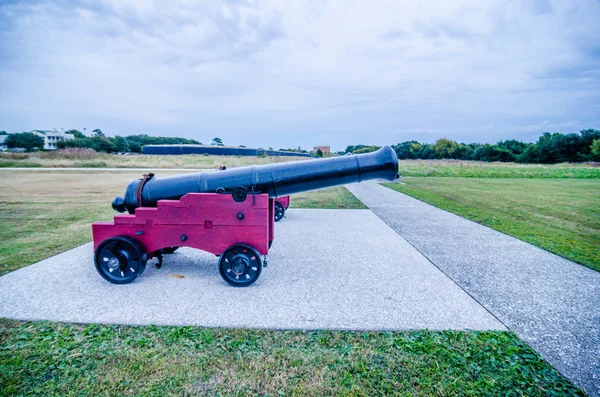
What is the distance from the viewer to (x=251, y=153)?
70125 millimetres

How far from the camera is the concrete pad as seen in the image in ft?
10.4

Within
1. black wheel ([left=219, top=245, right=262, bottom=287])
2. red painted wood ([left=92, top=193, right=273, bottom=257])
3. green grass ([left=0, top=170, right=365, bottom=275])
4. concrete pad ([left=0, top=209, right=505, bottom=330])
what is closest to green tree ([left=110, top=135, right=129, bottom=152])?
green grass ([left=0, top=170, right=365, bottom=275])

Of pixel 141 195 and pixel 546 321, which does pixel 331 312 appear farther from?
pixel 141 195

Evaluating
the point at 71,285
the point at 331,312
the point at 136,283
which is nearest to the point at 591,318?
the point at 331,312

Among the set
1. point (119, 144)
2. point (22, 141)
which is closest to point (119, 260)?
point (119, 144)

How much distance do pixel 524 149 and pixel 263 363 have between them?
91.7 m

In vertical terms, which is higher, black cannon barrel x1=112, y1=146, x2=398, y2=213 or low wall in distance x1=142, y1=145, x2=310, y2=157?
low wall in distance x1=142, y1=145, x2=310, y2=157

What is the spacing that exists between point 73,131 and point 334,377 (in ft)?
433

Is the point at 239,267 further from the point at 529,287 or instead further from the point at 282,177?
the point at 529,287

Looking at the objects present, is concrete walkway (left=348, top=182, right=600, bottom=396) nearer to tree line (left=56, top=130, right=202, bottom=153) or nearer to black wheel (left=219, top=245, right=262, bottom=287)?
black wheel (left=219, top=245, right=262, bottom=287)

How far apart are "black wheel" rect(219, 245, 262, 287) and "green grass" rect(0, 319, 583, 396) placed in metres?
1.00

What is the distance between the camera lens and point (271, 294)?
375 cm

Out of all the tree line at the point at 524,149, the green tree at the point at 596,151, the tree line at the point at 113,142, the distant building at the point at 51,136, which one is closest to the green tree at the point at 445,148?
the tree line at the point at 524,149

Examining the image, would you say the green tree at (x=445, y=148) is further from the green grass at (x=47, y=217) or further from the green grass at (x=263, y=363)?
the green grass at (x=263, y=363)
